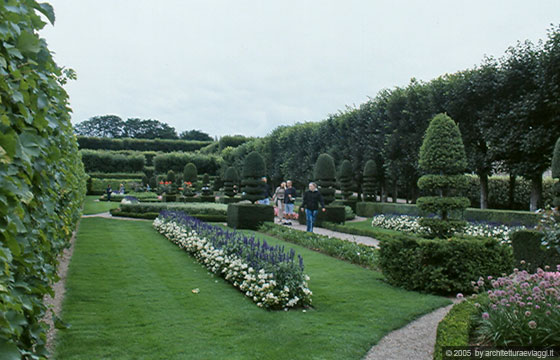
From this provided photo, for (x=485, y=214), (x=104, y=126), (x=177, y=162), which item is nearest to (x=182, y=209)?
(x=485, y=214)

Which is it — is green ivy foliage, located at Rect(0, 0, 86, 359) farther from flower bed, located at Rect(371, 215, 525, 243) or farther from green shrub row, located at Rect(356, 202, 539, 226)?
green shrub row, located at Rect(356, 202, 539, 226)

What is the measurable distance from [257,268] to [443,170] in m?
4.13

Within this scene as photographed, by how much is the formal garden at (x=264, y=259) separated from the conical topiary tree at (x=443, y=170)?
1.1 inches

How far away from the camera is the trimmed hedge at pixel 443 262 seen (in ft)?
22.7

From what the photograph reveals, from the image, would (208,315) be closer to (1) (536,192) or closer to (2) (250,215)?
(2) (250,215)

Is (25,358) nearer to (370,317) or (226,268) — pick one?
(370,317)

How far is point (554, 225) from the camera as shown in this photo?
627cm

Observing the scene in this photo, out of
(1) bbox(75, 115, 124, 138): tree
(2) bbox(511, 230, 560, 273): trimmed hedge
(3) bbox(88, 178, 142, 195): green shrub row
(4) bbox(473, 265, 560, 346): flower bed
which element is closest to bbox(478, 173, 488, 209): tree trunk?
(2) bbox(511, 230, 560, 273): trimmed hedge

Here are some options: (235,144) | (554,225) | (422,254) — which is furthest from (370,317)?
(235,144)

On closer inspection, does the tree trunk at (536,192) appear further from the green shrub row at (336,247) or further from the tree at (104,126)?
the tree at (104,126)

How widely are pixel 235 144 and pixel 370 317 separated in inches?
2298

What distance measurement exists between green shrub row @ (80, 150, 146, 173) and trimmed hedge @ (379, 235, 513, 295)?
4790 centimetres

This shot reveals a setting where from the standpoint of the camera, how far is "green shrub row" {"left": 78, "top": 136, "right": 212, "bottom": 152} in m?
62.5

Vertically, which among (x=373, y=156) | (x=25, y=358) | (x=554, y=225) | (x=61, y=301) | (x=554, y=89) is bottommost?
(x=61, y=301)
